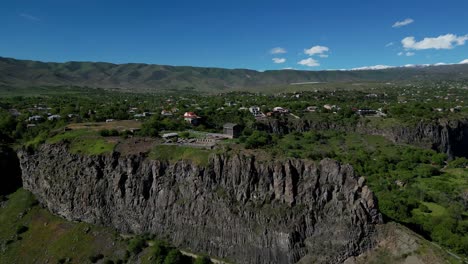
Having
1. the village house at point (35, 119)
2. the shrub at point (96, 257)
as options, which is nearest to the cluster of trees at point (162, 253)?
the shrub at point (96, 257)

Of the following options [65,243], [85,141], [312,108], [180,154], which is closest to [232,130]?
[180,154]

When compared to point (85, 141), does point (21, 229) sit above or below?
below

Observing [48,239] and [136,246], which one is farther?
[48,239]

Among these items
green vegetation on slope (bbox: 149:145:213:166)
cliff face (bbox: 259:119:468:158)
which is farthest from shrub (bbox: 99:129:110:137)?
cliff face (bbox: 259:119:468:158)

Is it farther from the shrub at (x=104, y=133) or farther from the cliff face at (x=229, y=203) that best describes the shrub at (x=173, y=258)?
the shrub at (x=104, y=133)

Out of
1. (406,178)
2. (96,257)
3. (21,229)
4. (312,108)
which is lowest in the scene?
(96,257)

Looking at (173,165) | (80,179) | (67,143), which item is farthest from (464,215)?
(67,143)

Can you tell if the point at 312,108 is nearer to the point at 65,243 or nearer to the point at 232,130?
the point at 232,130
